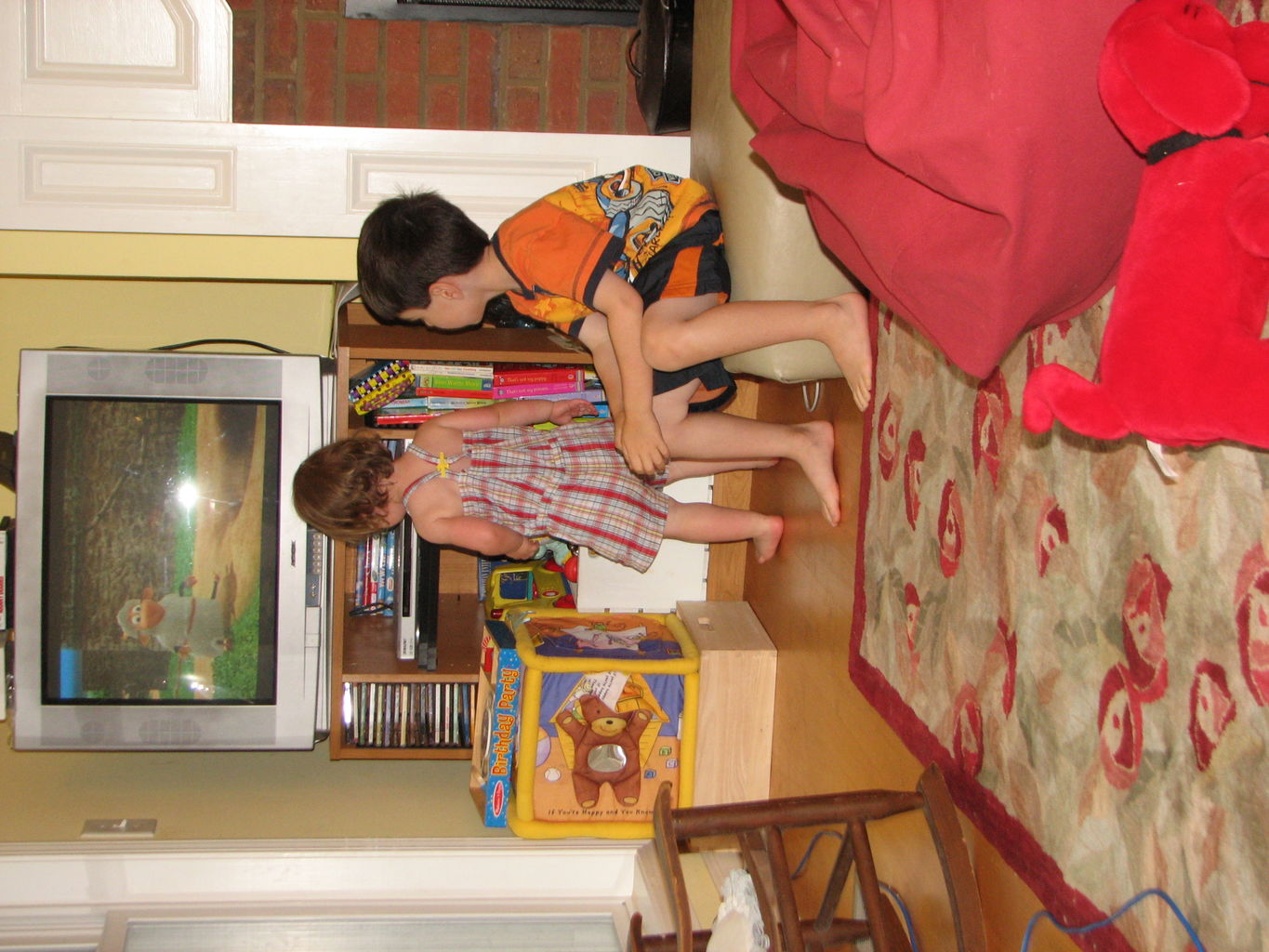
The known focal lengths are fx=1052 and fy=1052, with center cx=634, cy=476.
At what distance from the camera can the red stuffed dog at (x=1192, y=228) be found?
2.02 ft

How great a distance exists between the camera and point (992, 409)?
3.66 feet

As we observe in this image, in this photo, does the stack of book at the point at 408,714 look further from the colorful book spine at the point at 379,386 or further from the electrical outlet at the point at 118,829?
the colorful book spine at the point at 379,386

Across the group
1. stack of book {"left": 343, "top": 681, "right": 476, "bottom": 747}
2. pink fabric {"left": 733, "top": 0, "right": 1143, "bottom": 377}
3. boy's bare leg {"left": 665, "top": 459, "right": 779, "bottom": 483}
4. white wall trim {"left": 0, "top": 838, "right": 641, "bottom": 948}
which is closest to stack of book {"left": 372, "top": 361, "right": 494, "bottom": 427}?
boy's bare leg {"left": 665, "top": 459, "right": 779, "bottom": 483}

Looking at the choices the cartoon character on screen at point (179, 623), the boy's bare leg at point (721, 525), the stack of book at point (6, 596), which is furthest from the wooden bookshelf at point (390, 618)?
the stack of book at point (6, 596)

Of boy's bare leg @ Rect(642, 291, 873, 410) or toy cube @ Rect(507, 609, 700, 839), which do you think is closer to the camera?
boy's bare leg @ Rect(642, 291, 873, 410)

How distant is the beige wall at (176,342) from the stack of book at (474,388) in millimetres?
278

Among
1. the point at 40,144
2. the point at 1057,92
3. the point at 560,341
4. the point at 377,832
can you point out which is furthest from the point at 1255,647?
the point at 40,144

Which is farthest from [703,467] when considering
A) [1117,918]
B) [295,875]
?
[1117,918]

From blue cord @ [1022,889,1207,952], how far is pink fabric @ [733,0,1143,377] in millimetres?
430

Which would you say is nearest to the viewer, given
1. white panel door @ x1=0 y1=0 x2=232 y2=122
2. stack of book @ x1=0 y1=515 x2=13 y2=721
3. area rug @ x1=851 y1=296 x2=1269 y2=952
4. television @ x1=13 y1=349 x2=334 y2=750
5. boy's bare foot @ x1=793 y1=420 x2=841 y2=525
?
area rug @ x1=851 y1=296 x2=1269 y2=952

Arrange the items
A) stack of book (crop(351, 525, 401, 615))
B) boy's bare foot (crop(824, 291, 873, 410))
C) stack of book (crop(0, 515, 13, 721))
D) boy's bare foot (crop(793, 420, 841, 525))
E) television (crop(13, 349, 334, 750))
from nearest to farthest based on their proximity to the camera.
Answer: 1. boy's bare foot (crop(824, 291, 873, 410))
2. boy's bare foot (crop(793, 420, 841, 525))
3. television (crop(13, 349, 334, 750))
4. stack of book (crop(0, 515, 13, 721))
5. stack of book (crop(351, 525, 401, 615))

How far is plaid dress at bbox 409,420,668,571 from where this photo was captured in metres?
2.00

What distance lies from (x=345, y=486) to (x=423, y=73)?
1075 millimetres

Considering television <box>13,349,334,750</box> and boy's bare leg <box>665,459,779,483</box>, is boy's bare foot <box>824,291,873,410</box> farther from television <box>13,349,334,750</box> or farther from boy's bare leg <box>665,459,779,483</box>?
television <box>13,349,334,750</box>
